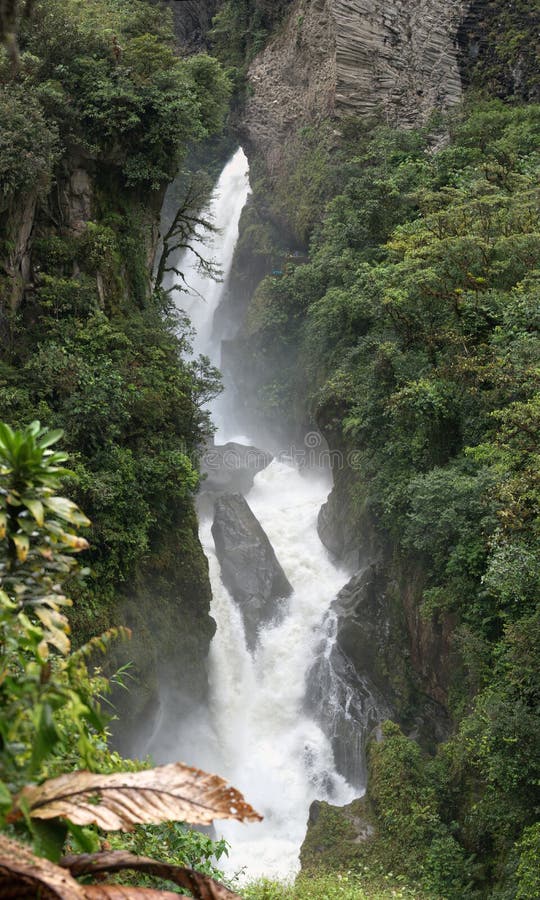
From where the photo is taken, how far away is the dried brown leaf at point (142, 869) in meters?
2.65

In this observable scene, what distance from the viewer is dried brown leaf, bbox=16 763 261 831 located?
2.45 metres

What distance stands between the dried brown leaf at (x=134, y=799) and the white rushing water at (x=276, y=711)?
10.1 m

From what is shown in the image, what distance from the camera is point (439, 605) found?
12352 millimetres

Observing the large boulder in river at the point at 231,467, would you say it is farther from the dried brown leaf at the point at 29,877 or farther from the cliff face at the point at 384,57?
the dried brown leaf at the point at 29,877

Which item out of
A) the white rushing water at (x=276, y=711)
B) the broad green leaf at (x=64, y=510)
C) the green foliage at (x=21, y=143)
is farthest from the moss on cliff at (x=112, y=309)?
the broad green leaf at (x=64, y=510)

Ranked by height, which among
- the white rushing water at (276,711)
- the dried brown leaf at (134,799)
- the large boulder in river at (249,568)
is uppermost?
the large boulder in river at (249,568)

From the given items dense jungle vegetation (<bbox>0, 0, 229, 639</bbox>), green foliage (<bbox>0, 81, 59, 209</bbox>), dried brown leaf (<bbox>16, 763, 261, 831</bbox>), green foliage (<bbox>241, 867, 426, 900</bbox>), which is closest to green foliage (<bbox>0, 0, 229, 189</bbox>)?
dense jungle vegetation (<bbox>0, 0, 229, 639</bbox>)

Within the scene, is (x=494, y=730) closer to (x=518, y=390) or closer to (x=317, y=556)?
(x=518, y=390)

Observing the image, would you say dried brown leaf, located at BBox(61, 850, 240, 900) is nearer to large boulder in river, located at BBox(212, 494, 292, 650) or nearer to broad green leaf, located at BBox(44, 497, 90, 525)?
broad green leaf, located at BBox(44, 497, 90, 525)

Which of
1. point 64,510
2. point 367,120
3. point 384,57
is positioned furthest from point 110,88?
point 384,57

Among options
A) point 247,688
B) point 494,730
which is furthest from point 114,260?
point 494,730

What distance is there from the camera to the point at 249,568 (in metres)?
18.1

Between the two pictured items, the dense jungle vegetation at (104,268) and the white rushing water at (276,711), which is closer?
the dense jungle vegetation at (104,268)

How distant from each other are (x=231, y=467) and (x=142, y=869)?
20858 millimetres
